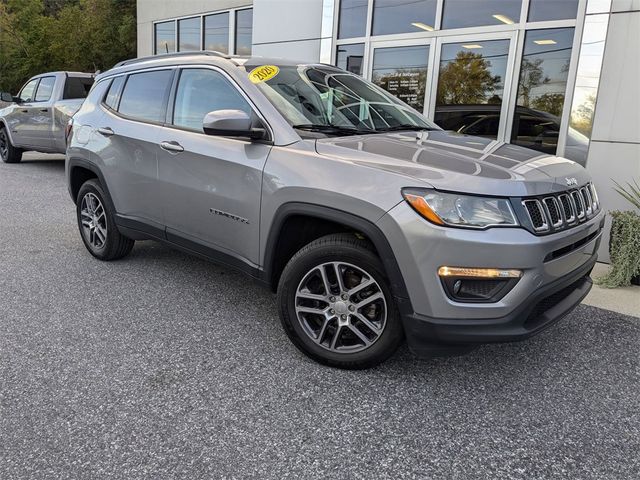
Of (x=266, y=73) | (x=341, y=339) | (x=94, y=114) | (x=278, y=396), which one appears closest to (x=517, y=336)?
(x=341, y=339)

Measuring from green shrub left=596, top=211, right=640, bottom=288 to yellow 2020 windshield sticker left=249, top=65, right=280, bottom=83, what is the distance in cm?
334

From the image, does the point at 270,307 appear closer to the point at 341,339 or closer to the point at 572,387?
the point at 341,339

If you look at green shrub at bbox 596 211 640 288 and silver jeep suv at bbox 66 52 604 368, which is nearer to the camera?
silver jeep suv at bbox 66 52 604 368

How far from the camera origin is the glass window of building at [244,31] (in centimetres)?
1232

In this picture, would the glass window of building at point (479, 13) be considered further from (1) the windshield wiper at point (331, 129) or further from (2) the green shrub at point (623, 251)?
(1) the windshield wiper at point (331, 129)

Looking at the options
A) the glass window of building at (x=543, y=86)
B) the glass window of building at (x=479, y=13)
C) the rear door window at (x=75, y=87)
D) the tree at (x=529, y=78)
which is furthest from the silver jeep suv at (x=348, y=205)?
the rear door window at (x=75, y=87)

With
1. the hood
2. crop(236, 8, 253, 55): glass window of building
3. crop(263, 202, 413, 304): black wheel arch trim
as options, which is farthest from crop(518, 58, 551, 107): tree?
crop(236, 8, 253, 55): glass window of building

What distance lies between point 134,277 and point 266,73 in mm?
2163

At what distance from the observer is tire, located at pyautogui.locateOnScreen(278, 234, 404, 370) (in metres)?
2.80

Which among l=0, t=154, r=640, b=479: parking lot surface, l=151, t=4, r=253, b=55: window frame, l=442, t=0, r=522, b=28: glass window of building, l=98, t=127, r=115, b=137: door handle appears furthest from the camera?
l=151, t=4, r=253, b=55: window frame

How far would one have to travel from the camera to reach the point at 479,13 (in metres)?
7.26

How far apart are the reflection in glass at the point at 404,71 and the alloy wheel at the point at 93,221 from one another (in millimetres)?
5233

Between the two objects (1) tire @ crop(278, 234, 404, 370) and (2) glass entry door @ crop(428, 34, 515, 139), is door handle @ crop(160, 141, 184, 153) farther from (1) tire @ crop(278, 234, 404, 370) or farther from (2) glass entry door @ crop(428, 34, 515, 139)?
(2) glass entry door @ crop(428, 34, 515, 139)

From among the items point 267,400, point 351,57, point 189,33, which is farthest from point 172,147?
point 189,33
